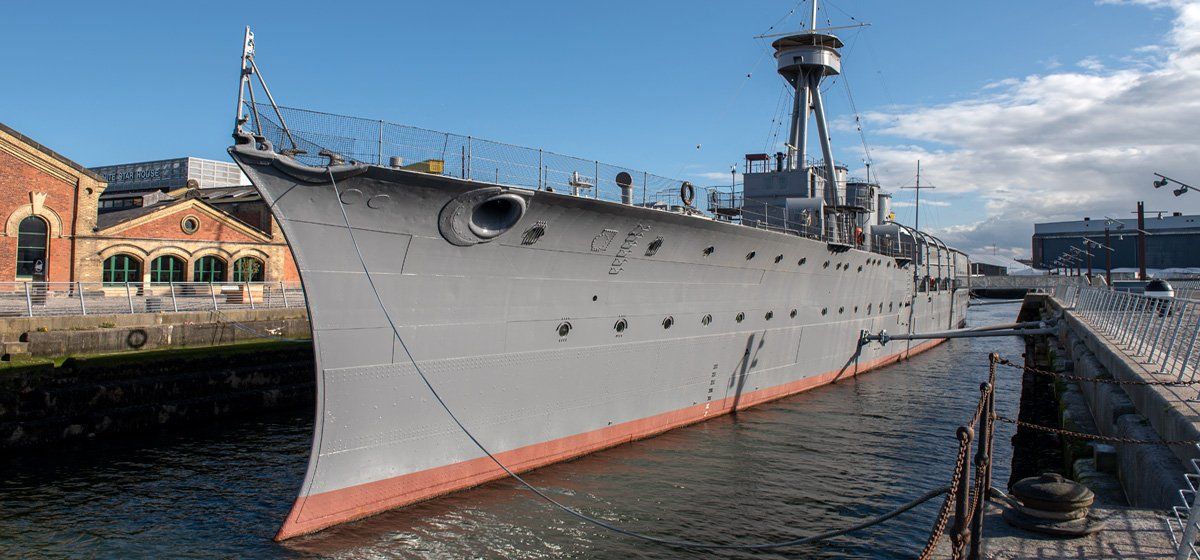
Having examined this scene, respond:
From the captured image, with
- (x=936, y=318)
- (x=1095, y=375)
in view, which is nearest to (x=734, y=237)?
(x=1095, y=375)

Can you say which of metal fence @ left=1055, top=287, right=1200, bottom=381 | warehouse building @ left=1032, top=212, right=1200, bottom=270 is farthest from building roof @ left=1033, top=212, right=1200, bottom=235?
metal fence @ left=1055, top=287, right=1200, bottom=381

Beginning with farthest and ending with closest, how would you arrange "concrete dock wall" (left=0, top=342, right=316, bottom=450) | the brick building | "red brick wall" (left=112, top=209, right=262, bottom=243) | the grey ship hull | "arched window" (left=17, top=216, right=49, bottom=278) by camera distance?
"red brick wall" (left=112, top=209, right=262, bottom=243), "arched window" (left=17, top=216, right=49, bottom=278), the brick building, "concrete dock wall" (left=0, top=342, right=316, bottom=450), the grey ship hull

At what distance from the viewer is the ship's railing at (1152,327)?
9.63 m

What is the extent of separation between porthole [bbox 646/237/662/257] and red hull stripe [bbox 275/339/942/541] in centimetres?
291

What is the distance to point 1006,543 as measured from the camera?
222 inches

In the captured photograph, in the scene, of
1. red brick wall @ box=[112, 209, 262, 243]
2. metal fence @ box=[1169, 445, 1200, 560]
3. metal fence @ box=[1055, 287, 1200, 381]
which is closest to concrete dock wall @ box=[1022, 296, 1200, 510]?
metal fence @ box=[1169, 445, 1200, 560]

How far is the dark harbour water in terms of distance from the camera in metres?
8.41

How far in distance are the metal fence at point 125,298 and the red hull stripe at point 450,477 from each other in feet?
38.4

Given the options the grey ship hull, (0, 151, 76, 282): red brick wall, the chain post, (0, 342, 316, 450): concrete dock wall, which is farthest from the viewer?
(0, 151, 76, 282): red brick wall

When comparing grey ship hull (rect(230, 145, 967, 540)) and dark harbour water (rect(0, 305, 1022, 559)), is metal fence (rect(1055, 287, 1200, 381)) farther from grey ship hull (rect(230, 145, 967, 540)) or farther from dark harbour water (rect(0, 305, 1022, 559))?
grey ship hull (rect(230, 145, 967, 540))

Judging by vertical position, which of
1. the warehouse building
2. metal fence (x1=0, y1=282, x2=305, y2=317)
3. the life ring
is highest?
the warehouse building

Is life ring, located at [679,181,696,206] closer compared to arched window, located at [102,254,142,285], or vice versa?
life ring, located at [679,181,696,206]

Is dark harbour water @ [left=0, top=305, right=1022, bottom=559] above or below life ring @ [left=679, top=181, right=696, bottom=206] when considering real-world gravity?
below

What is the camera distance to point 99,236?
2514cm
